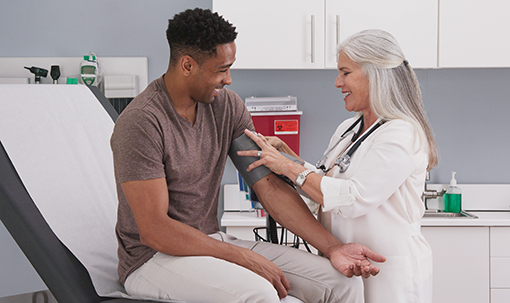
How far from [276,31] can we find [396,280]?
1399 mm

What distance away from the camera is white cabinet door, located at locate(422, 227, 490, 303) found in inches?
90.0

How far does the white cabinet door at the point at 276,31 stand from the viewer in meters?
2.27

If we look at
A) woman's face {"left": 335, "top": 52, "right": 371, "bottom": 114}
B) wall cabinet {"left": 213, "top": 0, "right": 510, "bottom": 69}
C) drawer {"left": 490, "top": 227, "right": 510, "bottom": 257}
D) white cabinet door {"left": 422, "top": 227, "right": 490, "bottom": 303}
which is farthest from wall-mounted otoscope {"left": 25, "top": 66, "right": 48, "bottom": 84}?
drawer {"left": 490, "top": 227, "right": 510, "bottom": 257}

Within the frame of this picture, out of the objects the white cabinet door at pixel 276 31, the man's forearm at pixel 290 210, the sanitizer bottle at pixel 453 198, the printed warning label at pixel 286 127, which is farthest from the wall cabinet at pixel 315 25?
the man's forearm at pixel 290 210

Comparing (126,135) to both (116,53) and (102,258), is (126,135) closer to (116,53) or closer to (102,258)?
(102,258)

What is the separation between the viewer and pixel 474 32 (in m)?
2.29

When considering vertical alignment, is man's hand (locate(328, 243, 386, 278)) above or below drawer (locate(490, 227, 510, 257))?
above

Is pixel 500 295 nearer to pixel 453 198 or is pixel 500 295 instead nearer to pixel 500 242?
pixel 500 242

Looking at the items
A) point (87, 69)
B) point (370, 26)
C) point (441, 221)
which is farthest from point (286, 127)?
point (87, 69)

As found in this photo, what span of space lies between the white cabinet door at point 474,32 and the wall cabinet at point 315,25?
62mm

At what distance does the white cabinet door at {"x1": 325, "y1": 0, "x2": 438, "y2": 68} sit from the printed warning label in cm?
51

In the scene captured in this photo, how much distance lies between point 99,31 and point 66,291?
72.2 inches

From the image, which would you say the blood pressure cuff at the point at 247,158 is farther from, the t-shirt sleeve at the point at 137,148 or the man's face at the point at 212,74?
the t-shirt sleeve at the point at 137,148

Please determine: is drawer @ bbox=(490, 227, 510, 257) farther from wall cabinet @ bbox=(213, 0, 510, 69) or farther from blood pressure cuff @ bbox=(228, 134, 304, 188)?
blood pressure cuff @ bbox=(228, 134, 304, 188)
